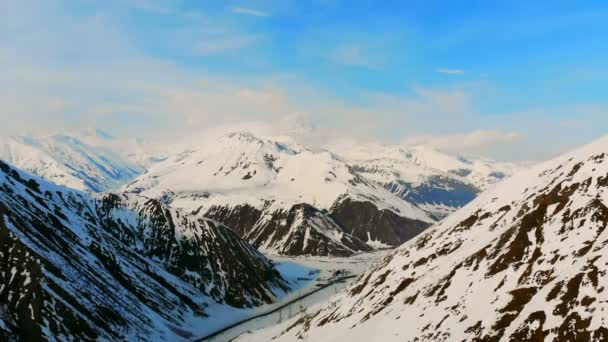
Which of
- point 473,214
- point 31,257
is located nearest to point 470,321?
point 473,214

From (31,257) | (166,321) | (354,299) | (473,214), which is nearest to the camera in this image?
(473,214)

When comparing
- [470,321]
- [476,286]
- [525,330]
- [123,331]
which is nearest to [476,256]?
[476,286]

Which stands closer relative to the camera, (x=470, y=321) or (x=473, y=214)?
(x=470, y=321)

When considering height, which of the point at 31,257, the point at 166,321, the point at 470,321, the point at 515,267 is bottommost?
the point at 166,321

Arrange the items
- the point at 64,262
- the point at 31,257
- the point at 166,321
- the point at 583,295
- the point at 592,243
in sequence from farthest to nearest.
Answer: the point at 166,321 → the point at 64,262 → the point at 31,257 → the point at 592,243 → the point at 583,295

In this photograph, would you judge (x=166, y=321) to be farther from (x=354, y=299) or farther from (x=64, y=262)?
(x=354, y=299)

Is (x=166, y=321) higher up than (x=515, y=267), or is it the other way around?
(x=515, y=267)
